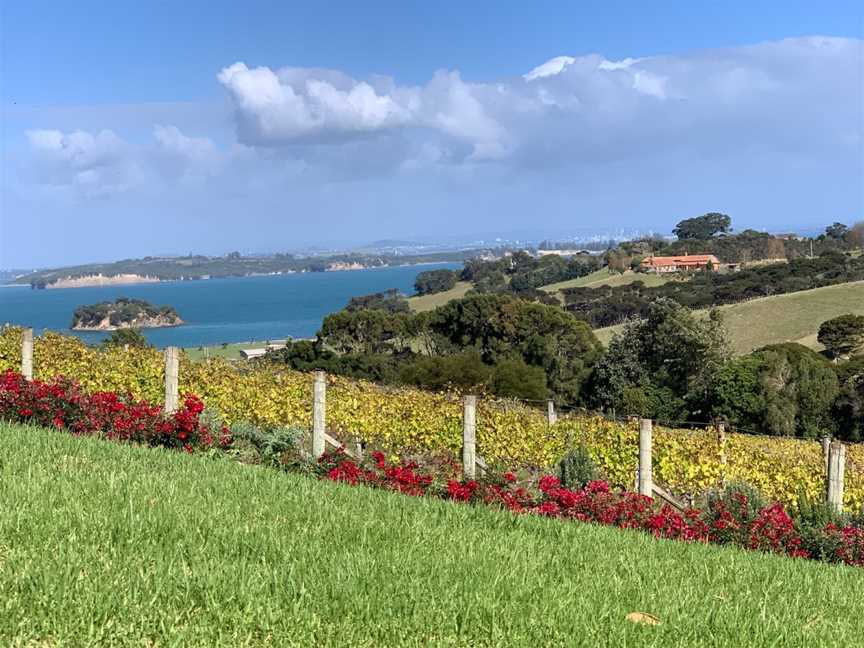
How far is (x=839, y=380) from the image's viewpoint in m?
45.1

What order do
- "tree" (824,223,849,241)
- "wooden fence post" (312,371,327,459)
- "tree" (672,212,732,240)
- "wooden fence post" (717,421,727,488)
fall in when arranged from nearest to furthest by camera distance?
"wooden fence post" (312,371,327,459)
"wooden fence post" (717,421,727,488)
"tree" (824,223,849,241)
"tree" (672,212,732,240)

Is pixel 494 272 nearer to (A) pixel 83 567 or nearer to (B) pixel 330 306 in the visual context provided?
(B) pixel 330 306

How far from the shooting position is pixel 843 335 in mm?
56656

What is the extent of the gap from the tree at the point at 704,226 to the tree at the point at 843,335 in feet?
400

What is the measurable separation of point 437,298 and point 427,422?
108 meters

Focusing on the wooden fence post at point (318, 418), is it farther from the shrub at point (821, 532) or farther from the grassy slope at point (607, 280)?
the grassy slope at point (607, 280)

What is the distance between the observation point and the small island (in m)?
126

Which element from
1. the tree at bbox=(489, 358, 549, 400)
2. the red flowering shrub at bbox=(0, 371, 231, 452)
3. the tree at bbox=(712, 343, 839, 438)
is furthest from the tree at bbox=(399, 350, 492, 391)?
the red flowering shrub at bbox=(0, 371, 231, 452)

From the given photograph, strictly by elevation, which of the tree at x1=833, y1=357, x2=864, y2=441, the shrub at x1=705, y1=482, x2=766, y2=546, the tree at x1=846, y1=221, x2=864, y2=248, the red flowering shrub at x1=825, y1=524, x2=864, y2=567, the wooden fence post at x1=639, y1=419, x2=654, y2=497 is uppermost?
the tree at x1=846, y1=221, x2=864, y2=248

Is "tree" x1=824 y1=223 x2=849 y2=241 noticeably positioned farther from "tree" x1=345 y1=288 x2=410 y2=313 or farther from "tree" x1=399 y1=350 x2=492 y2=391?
"tree" x1=399 y1=350 x2=492 y2=391

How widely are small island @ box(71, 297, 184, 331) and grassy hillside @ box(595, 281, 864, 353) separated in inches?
3269

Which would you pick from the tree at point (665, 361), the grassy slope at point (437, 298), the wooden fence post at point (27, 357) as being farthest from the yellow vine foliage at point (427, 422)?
the grassy slope at point (437, 298)

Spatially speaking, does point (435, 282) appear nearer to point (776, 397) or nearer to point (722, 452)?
point (776, 397)

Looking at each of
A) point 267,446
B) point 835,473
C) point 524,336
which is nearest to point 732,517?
point 835,473
